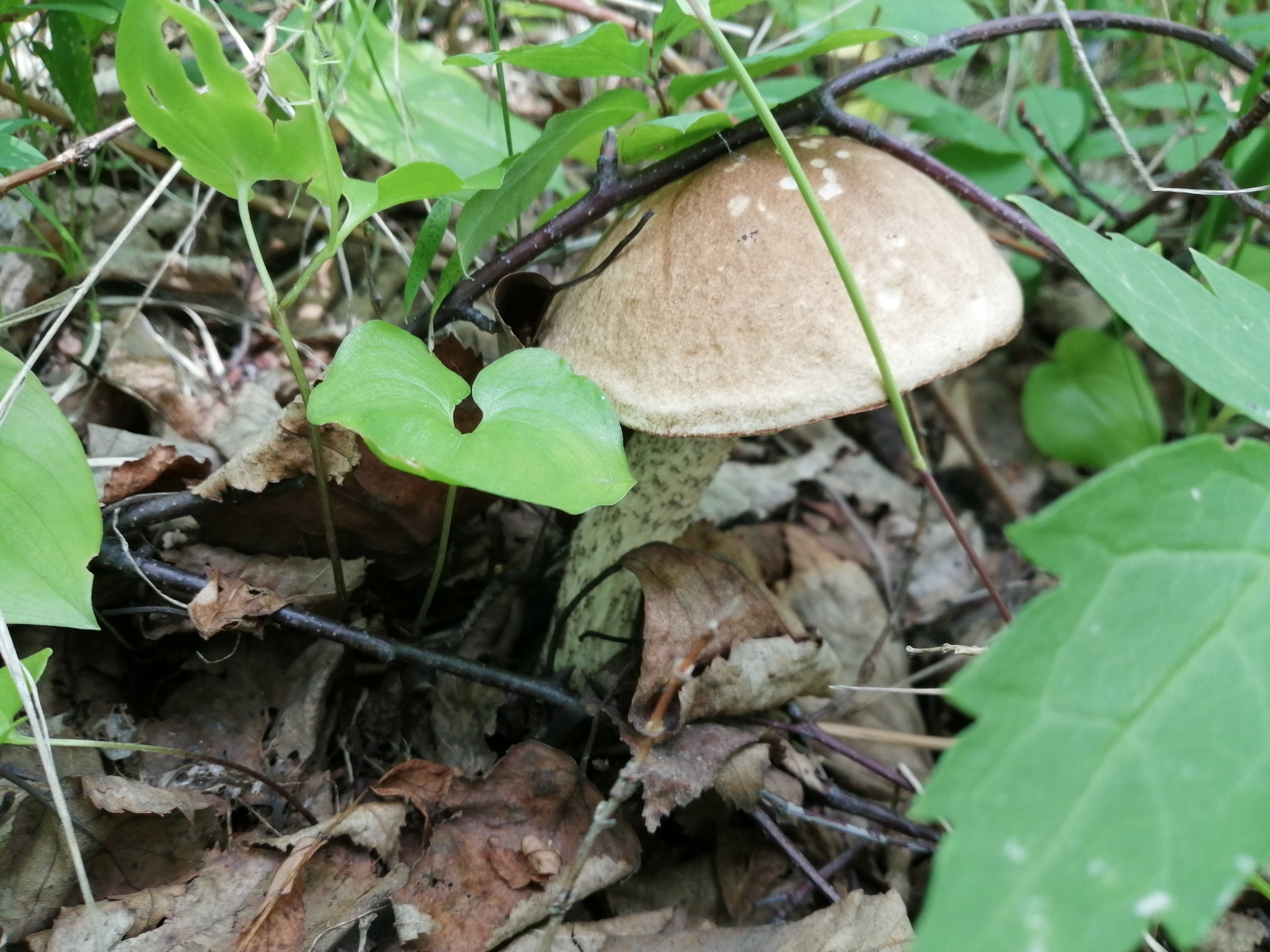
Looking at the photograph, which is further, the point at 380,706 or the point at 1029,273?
the point at 1029,273

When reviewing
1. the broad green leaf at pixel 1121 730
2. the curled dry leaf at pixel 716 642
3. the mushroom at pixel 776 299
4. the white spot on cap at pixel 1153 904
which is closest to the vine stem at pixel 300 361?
the mushroom at pixel 776 299

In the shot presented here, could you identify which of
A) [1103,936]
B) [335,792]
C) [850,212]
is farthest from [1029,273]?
[335,792]

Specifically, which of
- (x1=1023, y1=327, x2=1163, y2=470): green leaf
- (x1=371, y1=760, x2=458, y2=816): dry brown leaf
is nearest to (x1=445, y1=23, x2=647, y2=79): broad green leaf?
(x1=371, y1=760, x2=458, y2=816): dry brown leaf

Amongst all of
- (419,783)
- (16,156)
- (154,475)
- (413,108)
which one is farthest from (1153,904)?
(413,108)

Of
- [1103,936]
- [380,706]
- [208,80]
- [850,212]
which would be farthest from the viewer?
[380,706]

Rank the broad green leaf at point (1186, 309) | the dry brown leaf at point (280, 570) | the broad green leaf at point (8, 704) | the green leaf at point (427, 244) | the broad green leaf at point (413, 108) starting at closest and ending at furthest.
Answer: the broad green leaf at point (1186, 309) < the broad green leaf at point (8, 704) < the green leaf at point (427, 244) < the dry brown leaf at point (280, 570) < the broad green leaf at point (413, 108)

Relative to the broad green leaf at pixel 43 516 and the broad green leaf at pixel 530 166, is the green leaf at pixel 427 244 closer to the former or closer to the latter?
the broad green leaf at pixel 530 166

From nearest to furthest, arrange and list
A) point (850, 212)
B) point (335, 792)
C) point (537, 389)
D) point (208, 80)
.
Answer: point (208, 80) → point (537, 389) → point (850, 212) → point (335, 792)

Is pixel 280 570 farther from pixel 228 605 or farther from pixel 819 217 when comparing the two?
pixel 819 217

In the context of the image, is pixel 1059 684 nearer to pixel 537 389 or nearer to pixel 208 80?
pixel 537 389
